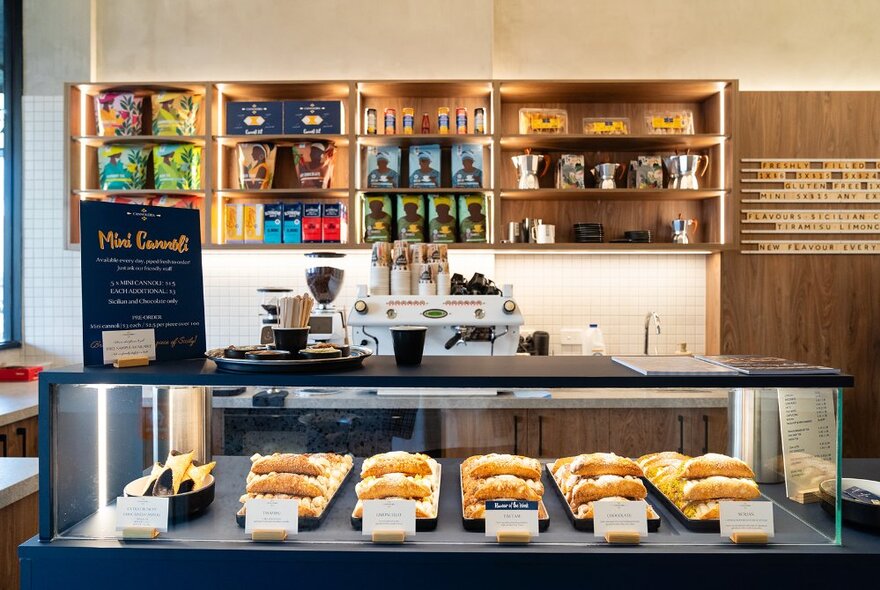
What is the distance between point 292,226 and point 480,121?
1253 mm

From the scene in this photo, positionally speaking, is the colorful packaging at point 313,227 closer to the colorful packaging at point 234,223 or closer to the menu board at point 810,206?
the colorful packaging at point 234,223

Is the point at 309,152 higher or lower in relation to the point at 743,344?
higher

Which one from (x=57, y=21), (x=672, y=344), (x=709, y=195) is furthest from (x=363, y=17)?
(x=672, y=344)

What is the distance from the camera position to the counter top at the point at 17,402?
9.43 ft

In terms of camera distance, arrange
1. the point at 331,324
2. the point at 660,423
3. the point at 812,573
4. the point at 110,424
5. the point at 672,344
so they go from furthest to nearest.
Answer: the point at 672,344 → the point at 331,324 → the point at 660,423 → the point at 110,424 → the point at 812,573

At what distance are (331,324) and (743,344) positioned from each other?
2387mm

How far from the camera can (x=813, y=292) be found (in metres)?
3.80

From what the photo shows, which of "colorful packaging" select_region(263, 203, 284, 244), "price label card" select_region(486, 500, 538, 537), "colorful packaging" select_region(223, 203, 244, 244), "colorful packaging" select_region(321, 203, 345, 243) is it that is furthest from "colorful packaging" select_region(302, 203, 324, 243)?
"price label card" select_region(486, 500, 538, 537)

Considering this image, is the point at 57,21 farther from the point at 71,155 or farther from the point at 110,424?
the point at 110,424

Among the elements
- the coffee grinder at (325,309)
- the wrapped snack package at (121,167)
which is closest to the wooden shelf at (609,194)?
the coffee grinder at (325,309)

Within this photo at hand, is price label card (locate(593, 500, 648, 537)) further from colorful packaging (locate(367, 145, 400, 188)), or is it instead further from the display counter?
colorful packaging (locate(367, 145, 400, 188))

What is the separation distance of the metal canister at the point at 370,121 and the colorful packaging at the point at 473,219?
0.66m

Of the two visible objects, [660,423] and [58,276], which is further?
[58,276]

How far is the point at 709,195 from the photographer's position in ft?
12.5
